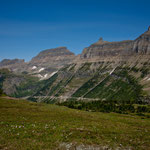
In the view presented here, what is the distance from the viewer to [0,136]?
27.9 m

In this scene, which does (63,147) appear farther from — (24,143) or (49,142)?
(24,143)

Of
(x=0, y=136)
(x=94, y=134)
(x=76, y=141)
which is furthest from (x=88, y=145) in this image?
(x=0, y=136)

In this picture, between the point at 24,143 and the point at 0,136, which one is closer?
the point at 24,143

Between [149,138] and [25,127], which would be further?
[25,127]

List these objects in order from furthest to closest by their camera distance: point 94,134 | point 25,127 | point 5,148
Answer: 1. point 25,127
2. point 94,134
3. point 5,148

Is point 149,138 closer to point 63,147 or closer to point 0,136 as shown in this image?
point 63,147

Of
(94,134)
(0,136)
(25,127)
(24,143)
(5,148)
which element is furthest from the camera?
(25,127)

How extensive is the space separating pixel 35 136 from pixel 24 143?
9.93 ft

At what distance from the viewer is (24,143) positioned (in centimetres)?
2597

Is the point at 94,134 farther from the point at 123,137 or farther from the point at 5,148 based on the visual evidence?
the point at 5,148

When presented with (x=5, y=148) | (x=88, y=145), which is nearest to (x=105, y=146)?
(x=88, y=145)

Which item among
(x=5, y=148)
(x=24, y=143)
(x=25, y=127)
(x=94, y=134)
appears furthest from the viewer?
(x=25, y=127)

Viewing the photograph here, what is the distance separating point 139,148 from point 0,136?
22082 mm

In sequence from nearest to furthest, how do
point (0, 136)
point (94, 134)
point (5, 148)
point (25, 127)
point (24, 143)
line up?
point (5, 148) < point (24, 143) < point (0, 136) < point (94, 134) < point (25, 127)
